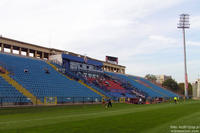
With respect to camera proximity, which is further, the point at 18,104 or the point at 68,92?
the point at 68,92

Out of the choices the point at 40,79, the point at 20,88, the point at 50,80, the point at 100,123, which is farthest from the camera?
the point at 50,80

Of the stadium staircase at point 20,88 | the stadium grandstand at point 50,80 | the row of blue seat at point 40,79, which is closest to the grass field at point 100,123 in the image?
the stadium staircase at point 20,88

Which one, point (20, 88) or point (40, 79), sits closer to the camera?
point (20, 88)

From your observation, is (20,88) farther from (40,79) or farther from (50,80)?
(50,80)

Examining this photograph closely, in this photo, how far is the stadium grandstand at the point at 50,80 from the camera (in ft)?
104

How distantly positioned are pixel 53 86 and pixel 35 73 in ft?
15.8

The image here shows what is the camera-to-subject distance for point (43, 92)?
3491 cm

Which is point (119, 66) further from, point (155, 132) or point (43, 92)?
point (155, 132)

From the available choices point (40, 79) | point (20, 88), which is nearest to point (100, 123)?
point (20, 88)

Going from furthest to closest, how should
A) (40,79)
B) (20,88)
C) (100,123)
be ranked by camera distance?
(40,79) < (20,88) < (100,123)

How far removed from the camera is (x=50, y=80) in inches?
1604

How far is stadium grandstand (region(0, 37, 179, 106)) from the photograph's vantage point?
31.8 m

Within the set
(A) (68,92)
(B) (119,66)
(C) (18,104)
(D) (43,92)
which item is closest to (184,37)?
(B) (119,66)

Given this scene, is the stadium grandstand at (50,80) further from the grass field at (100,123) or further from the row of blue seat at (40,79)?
the grass field at (100,123)
